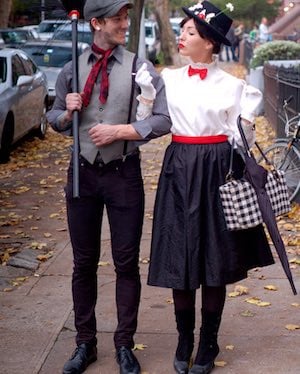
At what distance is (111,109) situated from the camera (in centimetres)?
476

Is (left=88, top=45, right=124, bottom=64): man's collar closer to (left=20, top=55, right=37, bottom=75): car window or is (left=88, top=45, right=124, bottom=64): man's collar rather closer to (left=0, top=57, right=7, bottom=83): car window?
(left=0, top=57, right=7, bottom=83): car window

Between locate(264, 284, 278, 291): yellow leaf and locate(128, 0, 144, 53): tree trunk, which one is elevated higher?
locate(264, 284, 278, 291): yellow leaf

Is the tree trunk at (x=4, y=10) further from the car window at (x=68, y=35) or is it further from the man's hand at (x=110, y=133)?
the man's hand at (x=110, y=133)

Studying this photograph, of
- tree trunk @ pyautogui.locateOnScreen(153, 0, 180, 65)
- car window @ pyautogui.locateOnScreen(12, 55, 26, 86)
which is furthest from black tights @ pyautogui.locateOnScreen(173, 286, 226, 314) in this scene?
tree trunk @ pyautogui.locateOnScreen(153, 0, 180, 65)

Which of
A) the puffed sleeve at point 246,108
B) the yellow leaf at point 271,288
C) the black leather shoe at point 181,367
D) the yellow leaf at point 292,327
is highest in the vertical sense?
the puffed sleeve at point 246,108

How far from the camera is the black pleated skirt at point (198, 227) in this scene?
476cm

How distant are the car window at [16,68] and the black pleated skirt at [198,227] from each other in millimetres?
9821

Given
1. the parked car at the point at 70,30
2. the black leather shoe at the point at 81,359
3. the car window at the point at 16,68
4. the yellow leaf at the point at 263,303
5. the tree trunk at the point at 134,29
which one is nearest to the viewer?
→ the black leather shoe at the point at 81,359

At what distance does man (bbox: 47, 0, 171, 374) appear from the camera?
4.70m

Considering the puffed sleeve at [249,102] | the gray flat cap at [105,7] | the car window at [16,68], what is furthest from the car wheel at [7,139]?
the puffed sleeve at [249,102]

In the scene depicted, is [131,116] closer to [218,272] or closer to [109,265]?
[218,272]

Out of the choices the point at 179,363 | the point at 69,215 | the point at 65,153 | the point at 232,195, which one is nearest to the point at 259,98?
the point at 232,195

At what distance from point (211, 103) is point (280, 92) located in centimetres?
924

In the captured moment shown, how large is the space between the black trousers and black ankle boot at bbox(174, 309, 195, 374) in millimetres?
262
